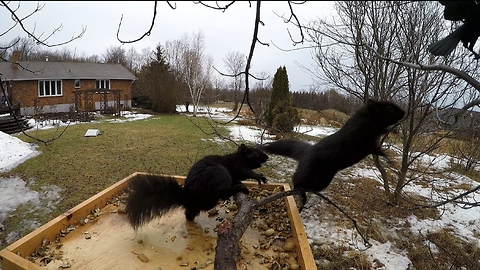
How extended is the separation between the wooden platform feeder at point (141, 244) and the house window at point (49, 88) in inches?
609

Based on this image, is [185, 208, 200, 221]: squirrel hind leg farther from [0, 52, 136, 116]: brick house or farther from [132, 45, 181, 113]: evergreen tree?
[132, 45, 181, 113]: evergreen tree

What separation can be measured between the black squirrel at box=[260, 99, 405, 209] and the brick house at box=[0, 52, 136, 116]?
12813mm

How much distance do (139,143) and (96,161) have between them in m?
1.76

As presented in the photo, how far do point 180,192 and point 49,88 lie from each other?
53.7 ft

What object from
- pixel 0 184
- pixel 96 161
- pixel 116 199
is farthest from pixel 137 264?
pixel 96 161

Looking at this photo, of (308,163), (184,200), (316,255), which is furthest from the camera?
(316,255)

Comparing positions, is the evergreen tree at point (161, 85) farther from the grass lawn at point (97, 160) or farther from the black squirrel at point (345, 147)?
the black squirrel at point (345, 147)

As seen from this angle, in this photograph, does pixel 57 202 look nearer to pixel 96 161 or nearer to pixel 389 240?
pixel 96 161

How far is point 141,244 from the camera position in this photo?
1691mm

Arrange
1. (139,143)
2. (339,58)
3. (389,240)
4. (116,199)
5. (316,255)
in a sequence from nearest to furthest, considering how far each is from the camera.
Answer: (116,199), (316,255), (389,240), (339,58), (139,143)

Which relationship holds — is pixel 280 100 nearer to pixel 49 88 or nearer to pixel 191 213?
pixel 191 213

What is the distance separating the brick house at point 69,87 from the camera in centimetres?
1362

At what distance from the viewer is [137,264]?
152 cm

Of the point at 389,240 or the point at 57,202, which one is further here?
the point at 57,202
